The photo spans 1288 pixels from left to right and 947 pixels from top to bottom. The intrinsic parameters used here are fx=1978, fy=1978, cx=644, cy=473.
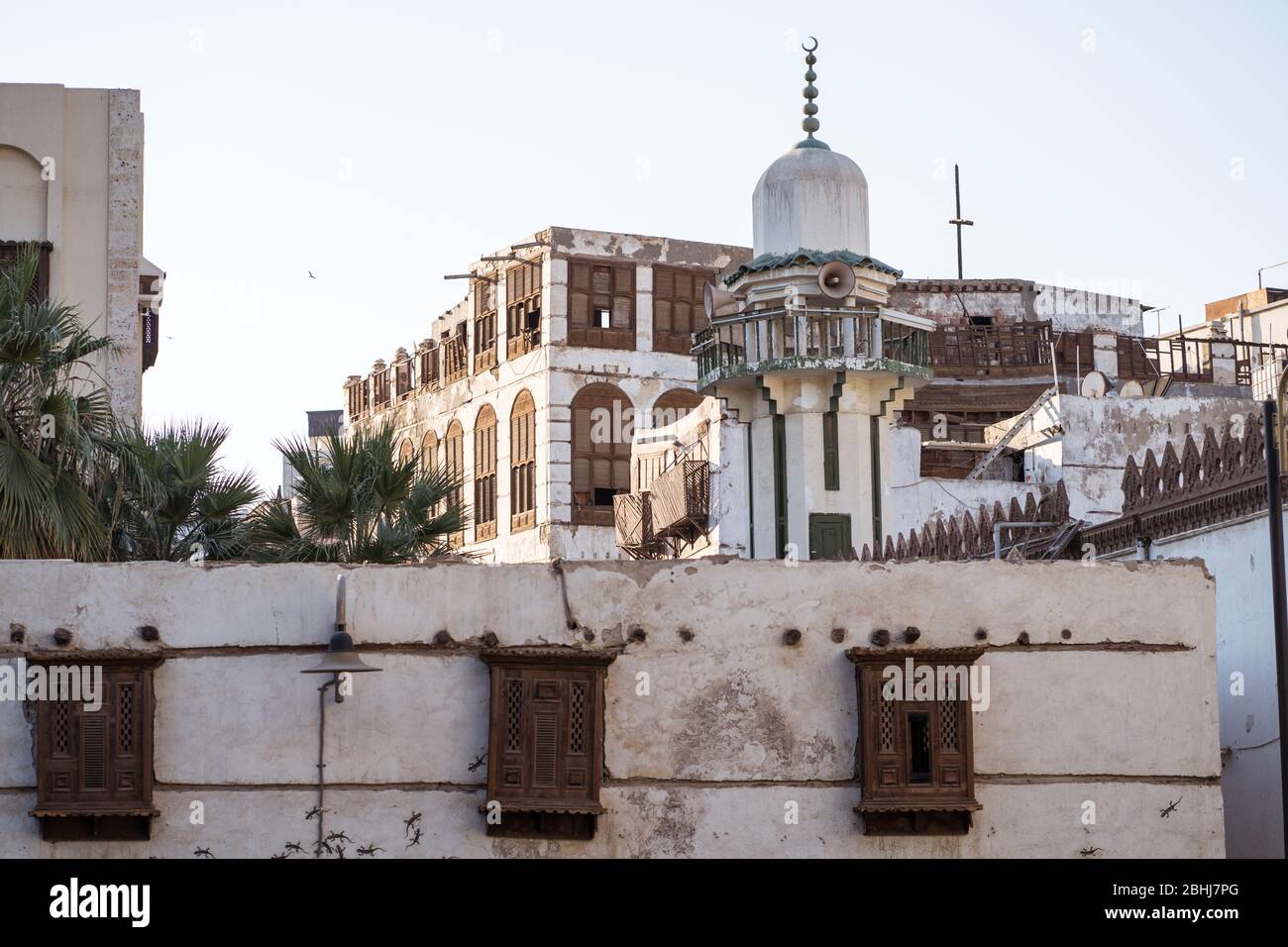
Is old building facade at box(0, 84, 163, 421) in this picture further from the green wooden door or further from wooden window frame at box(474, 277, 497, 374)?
wooden window frame at box(474, 277, 497, 374)

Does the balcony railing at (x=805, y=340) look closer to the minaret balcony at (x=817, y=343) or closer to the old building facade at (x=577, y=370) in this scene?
the minaret balcony at (x=817, y=343)

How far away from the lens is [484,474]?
158 ft

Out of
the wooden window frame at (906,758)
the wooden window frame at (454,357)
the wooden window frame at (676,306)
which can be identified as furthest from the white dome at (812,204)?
the wooden window frame at (454,357)

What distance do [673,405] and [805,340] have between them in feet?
61.0

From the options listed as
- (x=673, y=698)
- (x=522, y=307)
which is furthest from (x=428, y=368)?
(x=673, y=698)

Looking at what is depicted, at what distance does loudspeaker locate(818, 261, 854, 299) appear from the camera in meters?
27.0

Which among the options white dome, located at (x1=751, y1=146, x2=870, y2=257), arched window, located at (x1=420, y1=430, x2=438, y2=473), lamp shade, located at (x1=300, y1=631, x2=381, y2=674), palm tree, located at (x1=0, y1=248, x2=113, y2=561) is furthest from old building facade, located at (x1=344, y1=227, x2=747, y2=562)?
lamp shade, located at (x1=300, y1=631, x2=381, y2=674)

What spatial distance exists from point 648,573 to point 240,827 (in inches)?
155

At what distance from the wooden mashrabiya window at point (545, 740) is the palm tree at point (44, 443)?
16.1 ft

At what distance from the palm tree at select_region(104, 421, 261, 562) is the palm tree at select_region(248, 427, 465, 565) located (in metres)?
0.37

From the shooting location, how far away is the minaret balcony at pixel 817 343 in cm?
2720

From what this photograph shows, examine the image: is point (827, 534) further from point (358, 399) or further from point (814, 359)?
point (358, 399)
